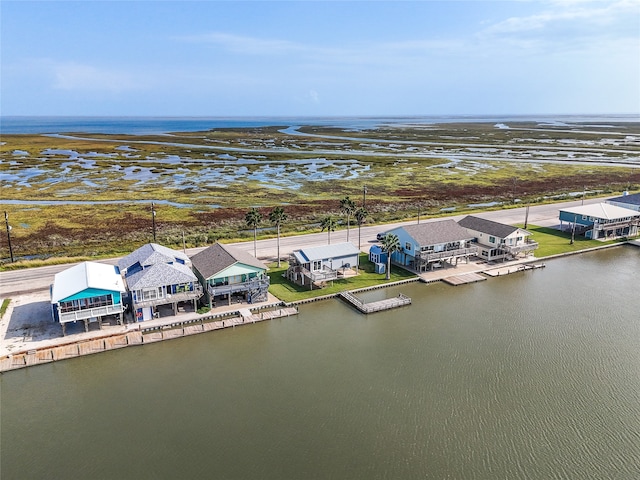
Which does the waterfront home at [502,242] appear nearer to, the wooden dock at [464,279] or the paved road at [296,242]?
the wooden dock at [464,279]

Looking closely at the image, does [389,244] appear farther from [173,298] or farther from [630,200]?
[630,200]

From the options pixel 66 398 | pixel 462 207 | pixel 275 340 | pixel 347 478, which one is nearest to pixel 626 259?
pixel 462 207

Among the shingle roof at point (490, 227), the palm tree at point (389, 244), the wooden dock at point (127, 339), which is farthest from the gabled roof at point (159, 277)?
the shingle roof at point (490, 227)

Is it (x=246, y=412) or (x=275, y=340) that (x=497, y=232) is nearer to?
(x=275, y=340)

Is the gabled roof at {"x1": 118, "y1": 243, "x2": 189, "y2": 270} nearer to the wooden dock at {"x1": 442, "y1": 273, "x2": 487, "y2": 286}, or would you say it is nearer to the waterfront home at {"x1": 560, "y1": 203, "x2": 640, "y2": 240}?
the wooden dock at {"x1": 442, "y1": 273, "x2": 487, "y2": 286}

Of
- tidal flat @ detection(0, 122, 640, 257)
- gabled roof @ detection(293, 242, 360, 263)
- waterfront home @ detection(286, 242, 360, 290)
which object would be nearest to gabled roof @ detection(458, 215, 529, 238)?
tidal flat @ detection(0, 122, 640, 257)

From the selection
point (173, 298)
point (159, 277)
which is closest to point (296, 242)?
point (173, 298)
